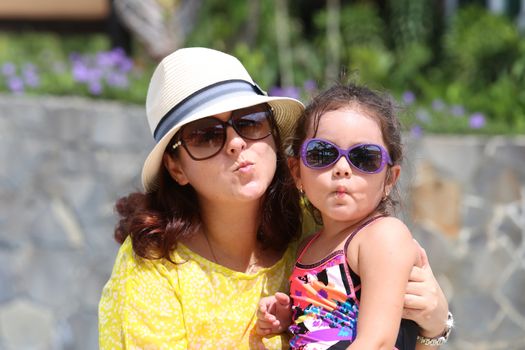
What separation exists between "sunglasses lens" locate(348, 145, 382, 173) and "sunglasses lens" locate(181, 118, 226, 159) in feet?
1.20

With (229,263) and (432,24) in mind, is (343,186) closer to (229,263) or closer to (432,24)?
(229,263)

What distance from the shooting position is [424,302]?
83.5 inches

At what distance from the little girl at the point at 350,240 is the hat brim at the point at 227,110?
0.10 metres

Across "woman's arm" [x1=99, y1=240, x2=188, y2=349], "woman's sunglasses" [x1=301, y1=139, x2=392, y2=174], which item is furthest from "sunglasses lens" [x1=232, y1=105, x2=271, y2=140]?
"woman's arm" [x1=99, y1=240, x2=188, y2=349]

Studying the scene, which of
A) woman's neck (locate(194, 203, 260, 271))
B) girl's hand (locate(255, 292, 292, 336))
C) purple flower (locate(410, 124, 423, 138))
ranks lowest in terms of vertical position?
purple flower (locate(410, 124, 423, 138))

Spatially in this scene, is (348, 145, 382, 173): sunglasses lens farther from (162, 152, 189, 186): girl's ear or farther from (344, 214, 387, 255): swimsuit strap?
(162, 152, 189, 186): girl's ear

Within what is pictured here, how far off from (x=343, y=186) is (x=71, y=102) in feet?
12.4

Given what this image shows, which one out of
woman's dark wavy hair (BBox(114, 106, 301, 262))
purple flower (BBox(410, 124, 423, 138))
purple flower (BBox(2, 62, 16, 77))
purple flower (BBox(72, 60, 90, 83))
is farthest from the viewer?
purple flower (BBox(2, 62, 16, 77))

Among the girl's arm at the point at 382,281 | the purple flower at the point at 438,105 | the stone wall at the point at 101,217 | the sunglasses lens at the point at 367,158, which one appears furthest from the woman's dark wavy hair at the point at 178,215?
the purple flower at the point at 438,105

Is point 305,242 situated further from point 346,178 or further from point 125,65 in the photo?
point 125,65

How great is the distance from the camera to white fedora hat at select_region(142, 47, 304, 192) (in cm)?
225

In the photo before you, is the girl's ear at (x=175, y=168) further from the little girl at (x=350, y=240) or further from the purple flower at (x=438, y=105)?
the purple flower at (x=438, y=105)

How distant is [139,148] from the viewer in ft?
17.5

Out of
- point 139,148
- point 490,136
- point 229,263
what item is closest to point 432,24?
point 490,136
